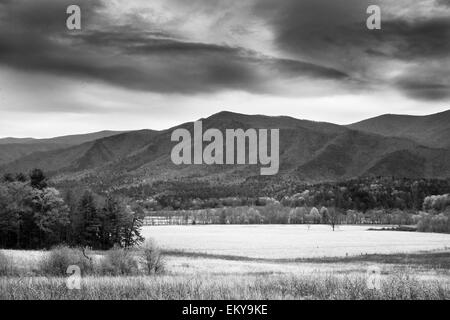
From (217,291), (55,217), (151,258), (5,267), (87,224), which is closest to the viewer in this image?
(217,291)

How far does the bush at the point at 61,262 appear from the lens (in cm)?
4322

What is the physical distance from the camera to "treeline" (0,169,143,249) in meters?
91.0

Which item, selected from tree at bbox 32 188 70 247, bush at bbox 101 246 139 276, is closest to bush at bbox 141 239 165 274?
bush at bbox 101 246 139 276

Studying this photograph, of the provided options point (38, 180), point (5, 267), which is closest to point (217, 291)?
point (5, 267)

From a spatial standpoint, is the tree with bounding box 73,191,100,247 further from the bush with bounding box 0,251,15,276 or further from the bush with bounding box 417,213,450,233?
the bush with bounding box 417,213,450,233

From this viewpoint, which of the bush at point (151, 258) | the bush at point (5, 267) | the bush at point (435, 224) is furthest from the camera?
the bush at point (435, 224)

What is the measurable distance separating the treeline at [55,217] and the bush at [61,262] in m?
48.1

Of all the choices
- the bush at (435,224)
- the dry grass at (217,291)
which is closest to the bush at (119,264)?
the dry grass at (217,291)

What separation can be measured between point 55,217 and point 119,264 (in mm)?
48587

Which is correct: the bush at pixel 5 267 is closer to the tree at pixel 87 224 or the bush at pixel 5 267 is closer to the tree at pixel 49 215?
the tree at pixel 49 215

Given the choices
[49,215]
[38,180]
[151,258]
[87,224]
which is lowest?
[87,224]

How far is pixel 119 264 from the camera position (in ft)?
154

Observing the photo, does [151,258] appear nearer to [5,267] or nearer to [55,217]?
[5,267]
